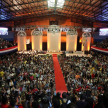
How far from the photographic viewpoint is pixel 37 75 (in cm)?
912

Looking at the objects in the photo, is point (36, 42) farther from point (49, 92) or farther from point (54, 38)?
point (49, 92)

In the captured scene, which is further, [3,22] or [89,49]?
[89,49]

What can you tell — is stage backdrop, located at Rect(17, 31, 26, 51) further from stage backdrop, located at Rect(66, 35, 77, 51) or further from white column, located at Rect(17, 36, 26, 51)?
stage backdrop, located at Rect(66, 35, 77, 51)

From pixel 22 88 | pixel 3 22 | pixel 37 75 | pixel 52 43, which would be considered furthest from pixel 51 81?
pixel 3 22

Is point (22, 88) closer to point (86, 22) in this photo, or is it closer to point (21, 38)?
point (21, 38)

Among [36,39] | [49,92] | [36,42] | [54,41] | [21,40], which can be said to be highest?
[36,39]

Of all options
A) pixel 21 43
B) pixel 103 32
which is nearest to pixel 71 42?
pixel 103 32

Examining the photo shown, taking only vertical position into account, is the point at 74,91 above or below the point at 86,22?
below

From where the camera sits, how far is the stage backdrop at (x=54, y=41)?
24.5 metres

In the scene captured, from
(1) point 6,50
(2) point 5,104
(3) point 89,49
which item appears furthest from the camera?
(3) point 89,49

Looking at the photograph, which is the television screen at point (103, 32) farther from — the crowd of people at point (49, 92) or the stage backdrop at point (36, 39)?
the crowd of people at point (49, 92)

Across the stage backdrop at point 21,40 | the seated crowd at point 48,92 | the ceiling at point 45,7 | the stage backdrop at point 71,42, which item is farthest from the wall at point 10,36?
the seated crowd at point 48,92

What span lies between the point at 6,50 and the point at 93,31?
747 inches

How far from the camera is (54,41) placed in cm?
2475
